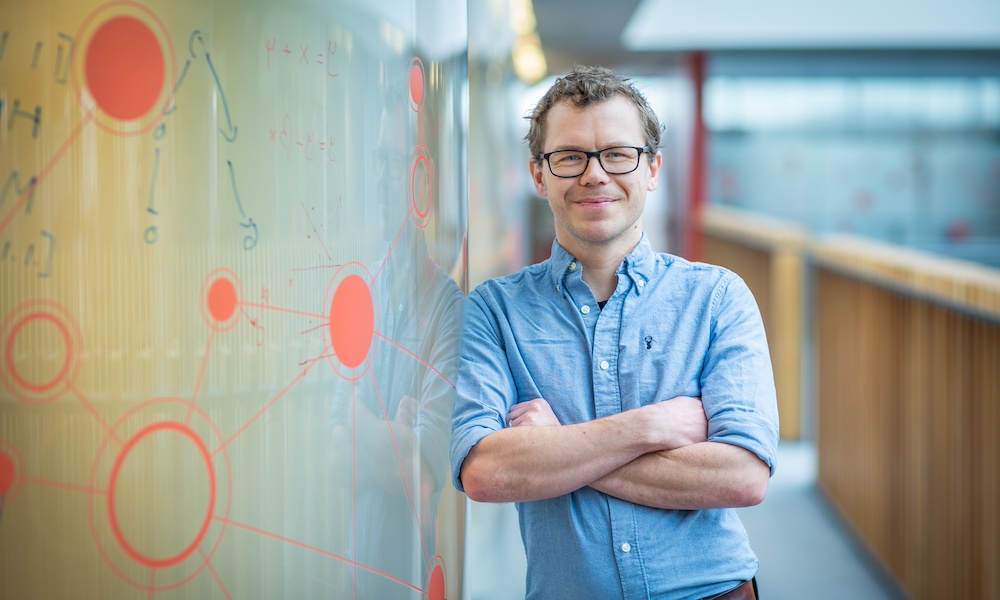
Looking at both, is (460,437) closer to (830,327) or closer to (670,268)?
(670,268)

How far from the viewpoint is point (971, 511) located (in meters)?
2.90

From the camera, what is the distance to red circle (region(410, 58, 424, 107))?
1260 millimetres

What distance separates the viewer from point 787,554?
3959 millimetres

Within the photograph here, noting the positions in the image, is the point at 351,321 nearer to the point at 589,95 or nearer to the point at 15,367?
the point at 15,367

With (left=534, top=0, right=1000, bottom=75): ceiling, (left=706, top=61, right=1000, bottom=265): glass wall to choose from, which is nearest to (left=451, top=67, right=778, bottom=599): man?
(left=534, top=0, right=1000, bottom=75): ceiling

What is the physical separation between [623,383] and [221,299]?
0.69 m

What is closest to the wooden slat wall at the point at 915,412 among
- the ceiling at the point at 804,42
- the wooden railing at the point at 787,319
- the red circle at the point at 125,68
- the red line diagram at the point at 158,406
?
the wooden railing at the point at 787,319

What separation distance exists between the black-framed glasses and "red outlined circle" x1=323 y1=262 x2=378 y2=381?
41cm

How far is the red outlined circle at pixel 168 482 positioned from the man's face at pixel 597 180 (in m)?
0.69

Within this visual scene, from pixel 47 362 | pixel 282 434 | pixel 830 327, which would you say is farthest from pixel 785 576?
pixel 47 362

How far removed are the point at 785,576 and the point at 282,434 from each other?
3.09 m

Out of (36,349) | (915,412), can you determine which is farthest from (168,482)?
(915,412)

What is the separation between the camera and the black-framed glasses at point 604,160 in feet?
4.78

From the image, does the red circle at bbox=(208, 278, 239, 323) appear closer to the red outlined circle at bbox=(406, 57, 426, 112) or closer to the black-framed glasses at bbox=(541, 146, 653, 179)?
the red outlined circle at bbox=(406, 57, 426, 112)
